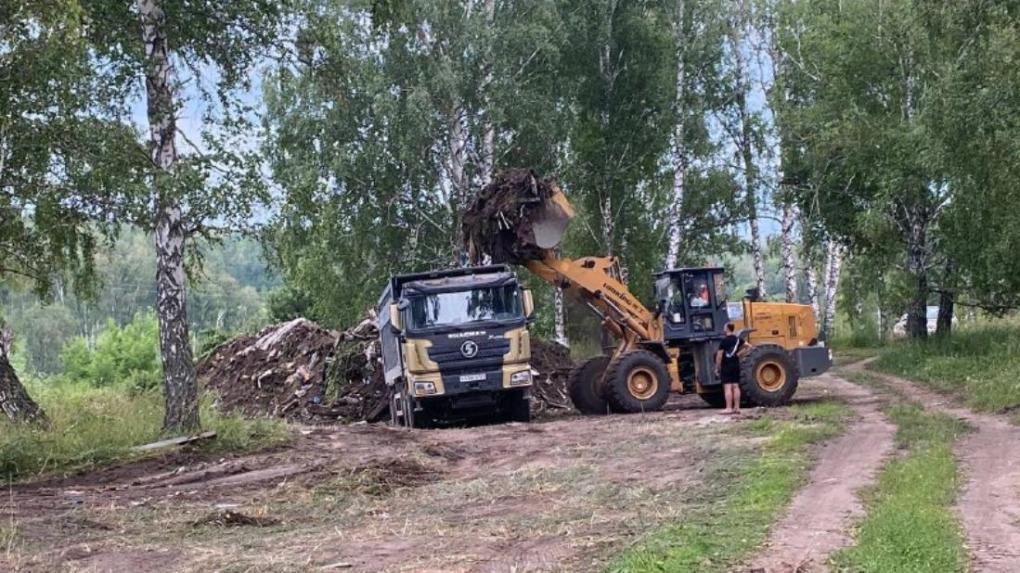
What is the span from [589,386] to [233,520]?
1146 centimetres

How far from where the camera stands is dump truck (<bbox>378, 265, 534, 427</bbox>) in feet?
58.7

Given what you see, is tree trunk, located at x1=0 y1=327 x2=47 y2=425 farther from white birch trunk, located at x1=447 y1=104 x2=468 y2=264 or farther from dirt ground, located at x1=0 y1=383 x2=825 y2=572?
white birch trunk, located at x1=447 y1=104 x2=468 y2=264

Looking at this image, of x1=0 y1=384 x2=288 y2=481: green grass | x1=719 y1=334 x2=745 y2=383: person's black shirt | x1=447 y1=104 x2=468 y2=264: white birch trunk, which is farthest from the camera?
x1=447 y1=104 x2=468 y2=264: white birch trunk

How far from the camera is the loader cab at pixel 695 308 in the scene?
19688 mm

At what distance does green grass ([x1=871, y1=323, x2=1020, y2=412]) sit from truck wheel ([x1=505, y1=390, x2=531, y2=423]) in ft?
25.0

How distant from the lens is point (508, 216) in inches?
731

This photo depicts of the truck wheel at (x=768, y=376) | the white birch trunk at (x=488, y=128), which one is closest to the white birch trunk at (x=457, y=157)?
the white birch trunk at (x=488, y=128)

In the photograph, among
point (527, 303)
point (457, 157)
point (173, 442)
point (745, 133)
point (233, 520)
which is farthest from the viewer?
point (745, 133)

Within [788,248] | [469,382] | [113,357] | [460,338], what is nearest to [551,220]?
[460,338]

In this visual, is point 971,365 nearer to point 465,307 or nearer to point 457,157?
point 465,307

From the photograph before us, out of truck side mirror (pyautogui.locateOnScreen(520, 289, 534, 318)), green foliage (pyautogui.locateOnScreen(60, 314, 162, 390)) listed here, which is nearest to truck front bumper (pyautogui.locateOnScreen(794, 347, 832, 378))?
truck side mirror (pyautogui.locateOnScreen(520, 289, 534, 318))

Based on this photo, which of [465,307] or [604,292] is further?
[604,292]

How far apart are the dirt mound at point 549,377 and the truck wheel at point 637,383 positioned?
10.1 ft

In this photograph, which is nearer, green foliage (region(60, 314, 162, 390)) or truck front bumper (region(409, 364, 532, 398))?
truck front bumper (region(409, 364, 532, 398))
